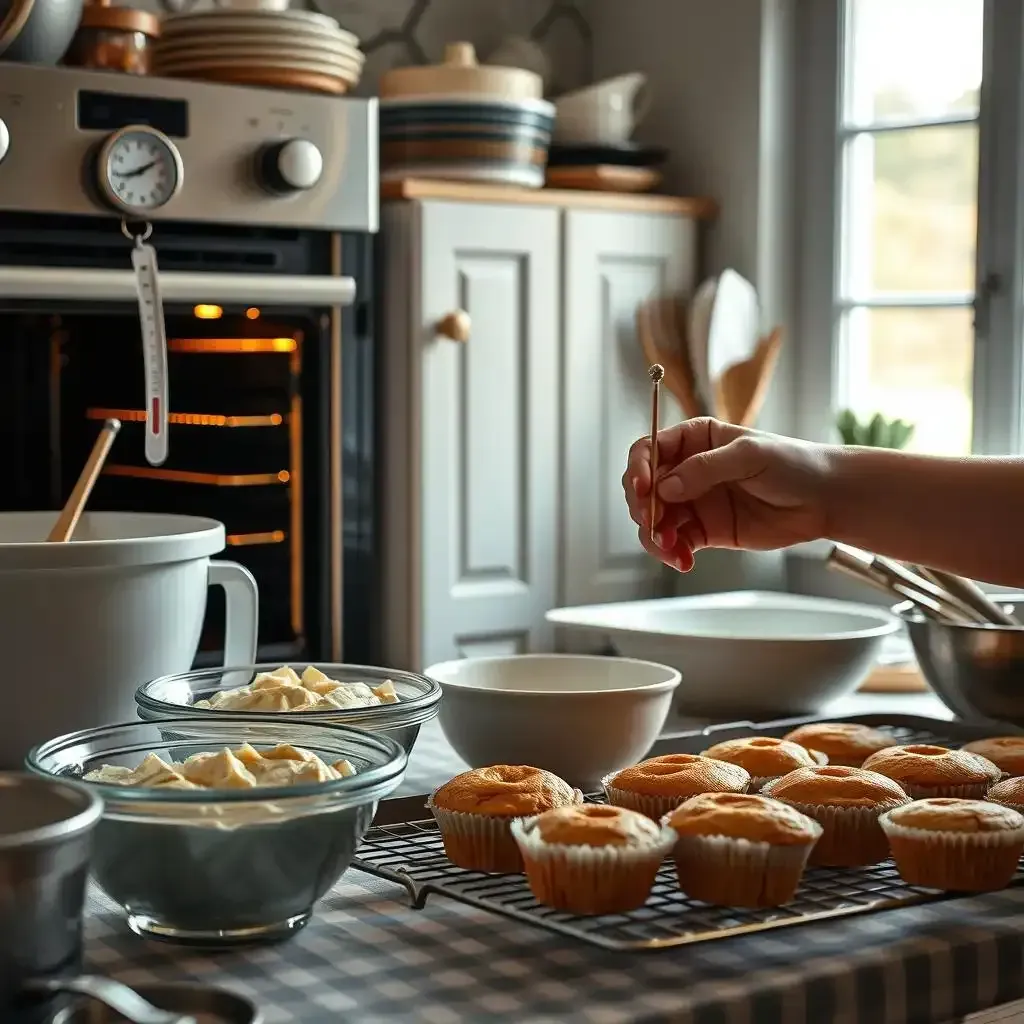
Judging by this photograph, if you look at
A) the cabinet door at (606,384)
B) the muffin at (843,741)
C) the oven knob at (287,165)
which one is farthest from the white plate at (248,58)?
the muffin at (843,741)

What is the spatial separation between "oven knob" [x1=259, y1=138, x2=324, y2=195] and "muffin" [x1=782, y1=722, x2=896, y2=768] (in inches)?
39.7

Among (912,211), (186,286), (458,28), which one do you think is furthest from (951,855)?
(458,28)

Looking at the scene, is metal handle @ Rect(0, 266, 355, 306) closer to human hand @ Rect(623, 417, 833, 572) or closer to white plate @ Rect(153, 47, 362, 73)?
white plate @ Rect(153, 47, 362, 73)

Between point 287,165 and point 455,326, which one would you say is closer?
point 287,165

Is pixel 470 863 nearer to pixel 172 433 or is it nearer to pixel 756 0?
pixel 172 433

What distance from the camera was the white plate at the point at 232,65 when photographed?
1.98 metres

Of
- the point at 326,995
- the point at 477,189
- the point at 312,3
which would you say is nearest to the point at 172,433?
the point at 477,189

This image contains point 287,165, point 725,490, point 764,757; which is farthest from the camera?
point 287,165

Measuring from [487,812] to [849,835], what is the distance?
231 mm

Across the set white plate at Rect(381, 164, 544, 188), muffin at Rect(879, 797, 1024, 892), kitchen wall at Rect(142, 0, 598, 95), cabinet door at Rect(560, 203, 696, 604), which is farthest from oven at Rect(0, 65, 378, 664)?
muffin at Rect(879, 797, 1024, 892)

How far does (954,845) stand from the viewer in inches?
38.3

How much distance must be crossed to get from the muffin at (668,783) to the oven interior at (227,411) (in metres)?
0.89

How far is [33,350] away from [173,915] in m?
1.14

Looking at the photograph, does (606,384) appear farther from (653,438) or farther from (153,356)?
(653,438)
